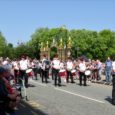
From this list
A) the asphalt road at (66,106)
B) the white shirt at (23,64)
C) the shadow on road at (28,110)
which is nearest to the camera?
the shadow on road at (28,110)

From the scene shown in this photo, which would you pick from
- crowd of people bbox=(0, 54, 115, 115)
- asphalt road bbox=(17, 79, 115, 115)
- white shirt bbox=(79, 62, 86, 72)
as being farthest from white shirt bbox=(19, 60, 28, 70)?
asphalt road bbox=(17, 79, 115, 115)

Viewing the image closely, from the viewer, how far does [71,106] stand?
17.2 metres

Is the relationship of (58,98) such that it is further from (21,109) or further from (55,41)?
(55,41)

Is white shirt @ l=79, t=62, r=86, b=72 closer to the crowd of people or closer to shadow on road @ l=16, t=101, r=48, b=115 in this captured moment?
the crowd of people

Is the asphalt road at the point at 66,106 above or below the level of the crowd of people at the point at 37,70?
below

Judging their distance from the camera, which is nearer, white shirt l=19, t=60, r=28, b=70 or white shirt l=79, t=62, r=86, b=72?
white shirt l=19, t=60, r=28, b=70

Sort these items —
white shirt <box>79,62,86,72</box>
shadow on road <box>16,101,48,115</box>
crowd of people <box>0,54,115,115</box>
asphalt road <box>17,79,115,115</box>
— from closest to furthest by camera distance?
1. crowd of people <box>0,54,115,115</box>
2. shadow on road <box>16,101,48,115</box>
3. asphalt road <box>17,79,115,115</box>
4. white shirt <box>79,62,86,72</box>

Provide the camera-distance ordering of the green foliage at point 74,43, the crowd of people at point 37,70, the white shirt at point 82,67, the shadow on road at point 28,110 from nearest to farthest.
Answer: the crowd of people at point 37,70, the shadow on road at point 28,110, the white shirt at point 82,67, the green foliage at point 74,43

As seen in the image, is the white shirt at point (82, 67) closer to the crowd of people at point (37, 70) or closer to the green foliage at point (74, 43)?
the crowd of people at point (37, 70)

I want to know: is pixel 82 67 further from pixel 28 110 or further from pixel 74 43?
pixel 74 43

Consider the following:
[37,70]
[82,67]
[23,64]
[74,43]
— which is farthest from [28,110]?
[74,43]

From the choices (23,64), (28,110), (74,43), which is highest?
(74,43)

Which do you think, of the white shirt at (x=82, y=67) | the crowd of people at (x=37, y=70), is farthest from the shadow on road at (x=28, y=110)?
the white shirt at (x=82, y=67)

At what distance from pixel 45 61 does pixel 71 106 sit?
52.1ft
